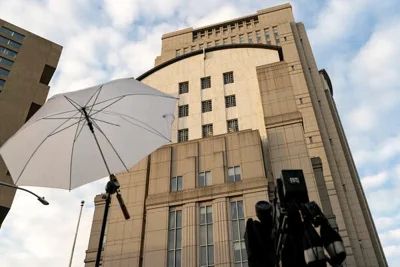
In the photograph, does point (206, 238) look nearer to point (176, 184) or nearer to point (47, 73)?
point (176, 184)

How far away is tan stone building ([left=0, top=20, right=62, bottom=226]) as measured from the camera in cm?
4216

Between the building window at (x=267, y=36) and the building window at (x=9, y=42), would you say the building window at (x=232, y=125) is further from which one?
the building window at (x=9, y=42)

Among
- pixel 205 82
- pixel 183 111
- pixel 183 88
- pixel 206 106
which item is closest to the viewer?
pixel 206 106

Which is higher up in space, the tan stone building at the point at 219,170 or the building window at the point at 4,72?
the building window at the point at 4,72

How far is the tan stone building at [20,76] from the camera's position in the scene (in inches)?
1660

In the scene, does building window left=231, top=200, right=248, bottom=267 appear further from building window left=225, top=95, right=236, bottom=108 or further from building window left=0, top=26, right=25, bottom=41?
building window left=0, top=26, right=25, bottom=41

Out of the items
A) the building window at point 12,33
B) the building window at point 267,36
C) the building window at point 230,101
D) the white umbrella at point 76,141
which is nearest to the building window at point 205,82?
the building window at point 230,101

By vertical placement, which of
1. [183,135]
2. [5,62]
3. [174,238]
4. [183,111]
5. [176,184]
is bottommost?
[174,238]

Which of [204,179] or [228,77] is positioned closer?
[204,179]

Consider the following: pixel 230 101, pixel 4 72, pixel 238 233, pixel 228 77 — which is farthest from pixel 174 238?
pixel 4 72

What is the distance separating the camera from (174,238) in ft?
84.4

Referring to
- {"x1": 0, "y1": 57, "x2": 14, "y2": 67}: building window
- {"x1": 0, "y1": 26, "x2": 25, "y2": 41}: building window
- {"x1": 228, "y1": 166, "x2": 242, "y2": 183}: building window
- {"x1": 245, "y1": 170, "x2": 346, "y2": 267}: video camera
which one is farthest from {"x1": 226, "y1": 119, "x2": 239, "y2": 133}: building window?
{"x1": 0, "y1": 26, "x2": 25, "y2": 41}: building window

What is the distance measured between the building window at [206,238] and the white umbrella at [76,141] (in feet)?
59.4

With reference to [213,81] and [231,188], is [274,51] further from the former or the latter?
[231,188]
